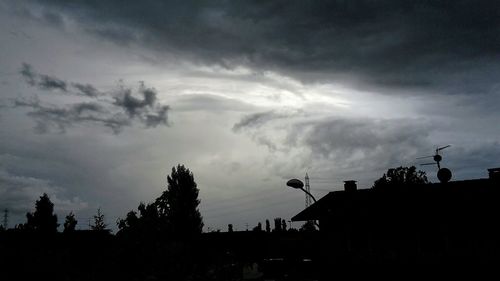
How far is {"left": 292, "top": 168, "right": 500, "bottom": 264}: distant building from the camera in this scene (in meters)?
18.7

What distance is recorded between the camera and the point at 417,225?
19375 mm

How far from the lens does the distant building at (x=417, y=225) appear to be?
18656 millimetres

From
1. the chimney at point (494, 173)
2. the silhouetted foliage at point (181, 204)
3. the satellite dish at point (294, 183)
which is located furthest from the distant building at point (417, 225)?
the silhouetted foliage at point (181, 204)

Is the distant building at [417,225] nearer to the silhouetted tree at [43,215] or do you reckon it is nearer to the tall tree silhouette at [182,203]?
the tall tree silhouette at [182,203]

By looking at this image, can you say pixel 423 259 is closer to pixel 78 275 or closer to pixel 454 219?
pixel 454 219

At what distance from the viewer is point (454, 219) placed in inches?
747

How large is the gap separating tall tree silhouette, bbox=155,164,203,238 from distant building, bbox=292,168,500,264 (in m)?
24.7

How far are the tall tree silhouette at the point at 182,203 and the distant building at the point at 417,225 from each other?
2469cm

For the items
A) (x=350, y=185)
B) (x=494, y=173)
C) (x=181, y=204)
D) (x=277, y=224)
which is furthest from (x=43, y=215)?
(x=494, y=173)

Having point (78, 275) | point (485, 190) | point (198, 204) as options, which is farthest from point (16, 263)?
point (198, 204)

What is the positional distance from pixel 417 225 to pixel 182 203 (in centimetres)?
3053

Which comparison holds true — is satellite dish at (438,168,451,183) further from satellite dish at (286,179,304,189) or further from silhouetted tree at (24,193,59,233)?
silhouetted tree at (24,193,59,233)

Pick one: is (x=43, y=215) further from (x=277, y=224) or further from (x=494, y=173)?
(x=494, y=173)

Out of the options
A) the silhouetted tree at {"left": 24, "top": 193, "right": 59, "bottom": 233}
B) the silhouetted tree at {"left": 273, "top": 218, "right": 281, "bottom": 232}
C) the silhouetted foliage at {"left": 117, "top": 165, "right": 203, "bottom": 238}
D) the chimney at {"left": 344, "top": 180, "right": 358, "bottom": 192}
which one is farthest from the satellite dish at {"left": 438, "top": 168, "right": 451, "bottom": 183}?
the silhouetted tree at {"left": 24, "top": 193, "right": 59, "bottom": 233}
